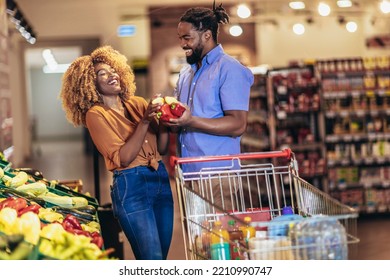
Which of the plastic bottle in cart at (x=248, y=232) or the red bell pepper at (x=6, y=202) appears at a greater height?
the red bell pepper at (x=6, y=202)

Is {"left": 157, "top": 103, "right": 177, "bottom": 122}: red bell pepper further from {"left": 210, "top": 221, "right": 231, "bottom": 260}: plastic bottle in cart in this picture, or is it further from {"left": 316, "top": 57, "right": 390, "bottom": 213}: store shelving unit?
{"left": 316, "top": 57, "right": 390, "bottom": 213}: store shelving unit

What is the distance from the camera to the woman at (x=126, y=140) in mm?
3877

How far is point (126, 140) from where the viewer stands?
156 inches

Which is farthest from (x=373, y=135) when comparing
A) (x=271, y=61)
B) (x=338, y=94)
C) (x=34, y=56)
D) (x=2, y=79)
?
(x=34, y=56)

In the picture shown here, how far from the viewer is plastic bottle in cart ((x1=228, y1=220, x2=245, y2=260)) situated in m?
3.24

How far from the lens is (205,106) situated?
157 inches

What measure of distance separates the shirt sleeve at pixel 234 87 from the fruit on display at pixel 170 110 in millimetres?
320

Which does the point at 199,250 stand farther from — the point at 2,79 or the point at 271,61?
the point at 271,61

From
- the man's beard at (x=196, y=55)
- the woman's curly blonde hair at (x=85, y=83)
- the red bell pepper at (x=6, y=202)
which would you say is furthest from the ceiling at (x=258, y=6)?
the red bell pepper at (x=6, y=202)

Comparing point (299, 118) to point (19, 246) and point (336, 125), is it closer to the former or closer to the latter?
point (336, 125)

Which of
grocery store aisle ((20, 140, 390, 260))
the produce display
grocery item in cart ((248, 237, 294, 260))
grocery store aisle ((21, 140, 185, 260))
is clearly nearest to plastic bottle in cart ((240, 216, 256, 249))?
grocery item in cart ((248, 237, 294, 260))

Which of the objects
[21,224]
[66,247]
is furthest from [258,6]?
[66,247]

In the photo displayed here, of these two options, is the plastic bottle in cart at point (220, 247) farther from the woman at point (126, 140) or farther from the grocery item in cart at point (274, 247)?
the woman at point (126, 140)

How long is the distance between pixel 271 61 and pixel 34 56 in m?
12.6
